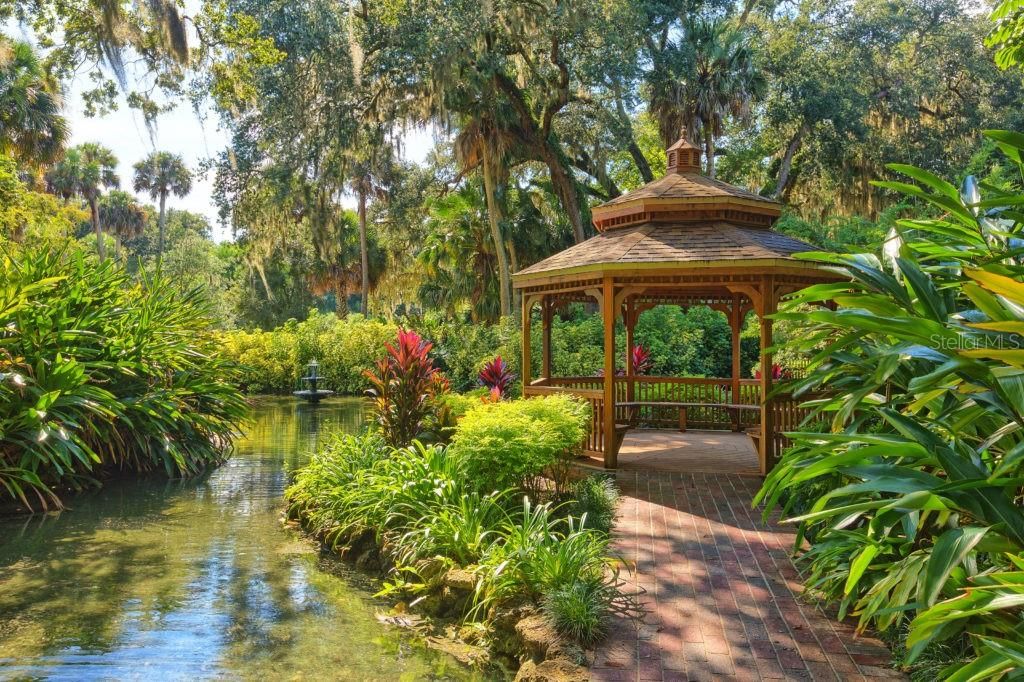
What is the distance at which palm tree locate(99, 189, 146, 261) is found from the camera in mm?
49781

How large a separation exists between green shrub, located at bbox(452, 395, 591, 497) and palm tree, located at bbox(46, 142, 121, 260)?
3619cm

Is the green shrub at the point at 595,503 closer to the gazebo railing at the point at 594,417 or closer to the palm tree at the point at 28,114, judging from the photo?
the gazebo railing at the point at 594,417

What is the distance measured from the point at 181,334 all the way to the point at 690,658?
35.6ft

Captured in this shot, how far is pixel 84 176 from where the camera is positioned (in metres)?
40.5

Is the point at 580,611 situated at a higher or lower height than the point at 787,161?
lower

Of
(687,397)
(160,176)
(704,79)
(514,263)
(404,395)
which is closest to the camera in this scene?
(404,395)

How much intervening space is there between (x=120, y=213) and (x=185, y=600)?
49081 millimetres

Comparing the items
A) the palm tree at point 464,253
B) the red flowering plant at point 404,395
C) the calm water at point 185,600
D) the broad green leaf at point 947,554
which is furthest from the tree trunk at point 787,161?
the broad green leaf at point 947,554

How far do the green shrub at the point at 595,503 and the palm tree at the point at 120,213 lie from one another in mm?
48536

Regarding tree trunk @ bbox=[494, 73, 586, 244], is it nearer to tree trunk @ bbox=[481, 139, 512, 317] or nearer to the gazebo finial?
tree trunk @ bbox=[481, 139, 512, 317]

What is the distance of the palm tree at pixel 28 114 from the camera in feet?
63.7

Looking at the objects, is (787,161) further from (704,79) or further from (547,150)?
(547,150)

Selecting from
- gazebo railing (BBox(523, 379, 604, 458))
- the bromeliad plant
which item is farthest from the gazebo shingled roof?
the bromeliad plant

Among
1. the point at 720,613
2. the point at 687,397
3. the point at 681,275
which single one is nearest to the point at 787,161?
the point at 687,397
